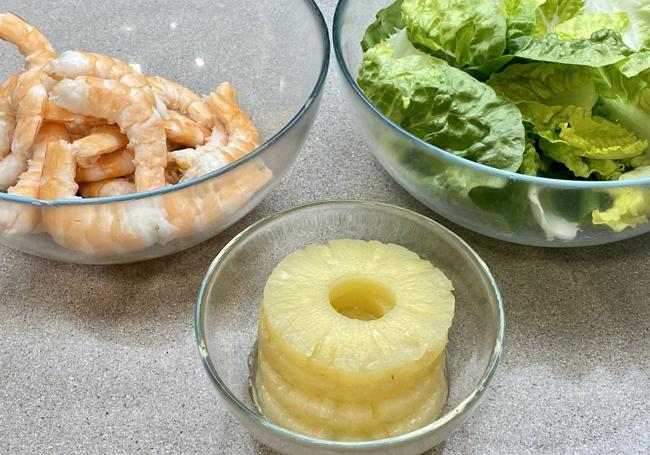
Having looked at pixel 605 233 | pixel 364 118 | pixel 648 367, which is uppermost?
pixel 364 118

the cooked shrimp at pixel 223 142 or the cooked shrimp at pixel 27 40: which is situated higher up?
the cooked shrimp at pixel 27 40

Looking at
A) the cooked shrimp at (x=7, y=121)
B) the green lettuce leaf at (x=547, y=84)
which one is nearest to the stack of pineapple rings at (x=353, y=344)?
the green lettuce leaf at (x=547, y=84)

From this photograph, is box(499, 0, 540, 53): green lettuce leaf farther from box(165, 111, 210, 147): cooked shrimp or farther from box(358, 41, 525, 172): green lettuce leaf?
box(165, 111, 210, 147): cooked shrimp

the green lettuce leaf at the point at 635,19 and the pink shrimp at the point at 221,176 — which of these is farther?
the green lettuce leaf at the point at 635,19

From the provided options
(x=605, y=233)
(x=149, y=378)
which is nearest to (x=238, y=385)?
(x=149, y=378)

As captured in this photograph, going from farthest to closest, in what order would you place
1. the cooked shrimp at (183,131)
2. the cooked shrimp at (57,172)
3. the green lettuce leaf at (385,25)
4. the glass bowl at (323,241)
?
the green lettuce leaf at (385,25) → the cooked shrimp at (183,131) → the cooked shrimp at (57,172) → the glass bowl at (323,241)

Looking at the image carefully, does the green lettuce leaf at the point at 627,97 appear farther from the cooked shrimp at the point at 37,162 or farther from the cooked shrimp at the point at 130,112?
the cooked shrimp at the point at 37,162

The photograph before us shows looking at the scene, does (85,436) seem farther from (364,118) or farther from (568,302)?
(568,302)

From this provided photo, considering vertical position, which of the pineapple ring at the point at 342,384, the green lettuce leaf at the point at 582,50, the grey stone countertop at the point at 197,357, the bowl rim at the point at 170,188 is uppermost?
the green lettuce leaf at the point at 582,50
